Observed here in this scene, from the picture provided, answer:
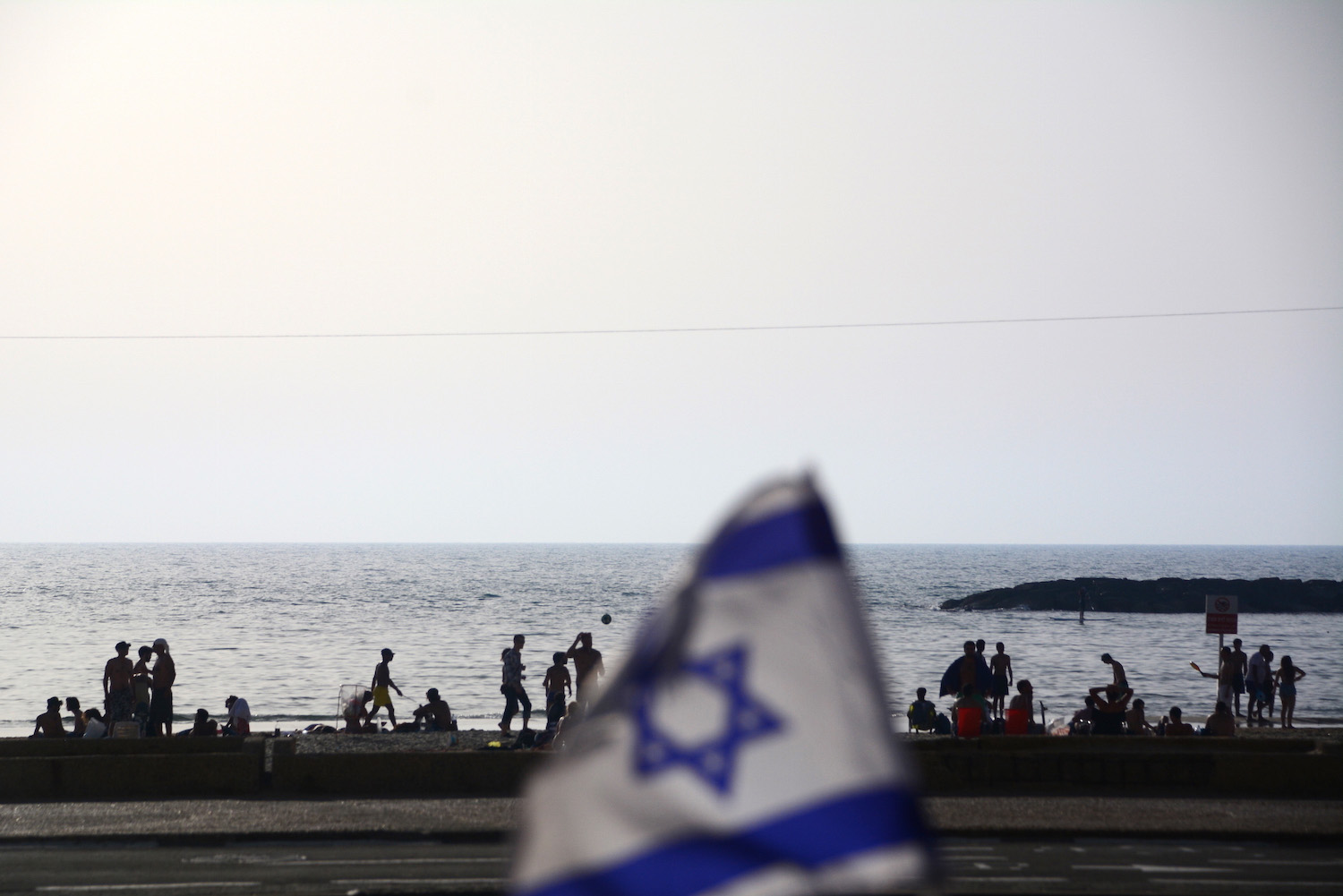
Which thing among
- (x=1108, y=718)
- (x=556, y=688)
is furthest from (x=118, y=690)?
(x=1108, y=718)

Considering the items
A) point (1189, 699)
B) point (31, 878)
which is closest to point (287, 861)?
point (31, 878)

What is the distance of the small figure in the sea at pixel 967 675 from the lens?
19656 millimetres

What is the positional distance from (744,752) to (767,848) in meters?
0.19

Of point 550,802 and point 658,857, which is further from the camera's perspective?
point 550,802

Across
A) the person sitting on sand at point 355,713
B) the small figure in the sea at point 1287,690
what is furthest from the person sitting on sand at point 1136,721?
the person sitting on sand at point 355,713

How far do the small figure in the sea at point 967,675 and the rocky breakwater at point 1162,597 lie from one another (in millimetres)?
86160

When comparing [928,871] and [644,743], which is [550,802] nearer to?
[644,743]

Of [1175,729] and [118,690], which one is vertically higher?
[118,690]

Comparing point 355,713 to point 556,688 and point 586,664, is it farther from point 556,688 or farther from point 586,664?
point 586,664

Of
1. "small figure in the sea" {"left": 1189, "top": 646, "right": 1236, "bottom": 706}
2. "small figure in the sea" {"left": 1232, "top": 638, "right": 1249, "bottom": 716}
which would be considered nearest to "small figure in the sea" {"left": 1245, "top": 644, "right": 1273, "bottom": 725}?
"small figure in the sea" {"left": 1232, "top": 638, "right": 1249, "bottom": 716}

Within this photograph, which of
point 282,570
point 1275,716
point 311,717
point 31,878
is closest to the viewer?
point 31,878

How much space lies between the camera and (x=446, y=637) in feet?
225

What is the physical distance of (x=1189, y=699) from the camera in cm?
4106

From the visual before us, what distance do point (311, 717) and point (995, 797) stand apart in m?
23.8
